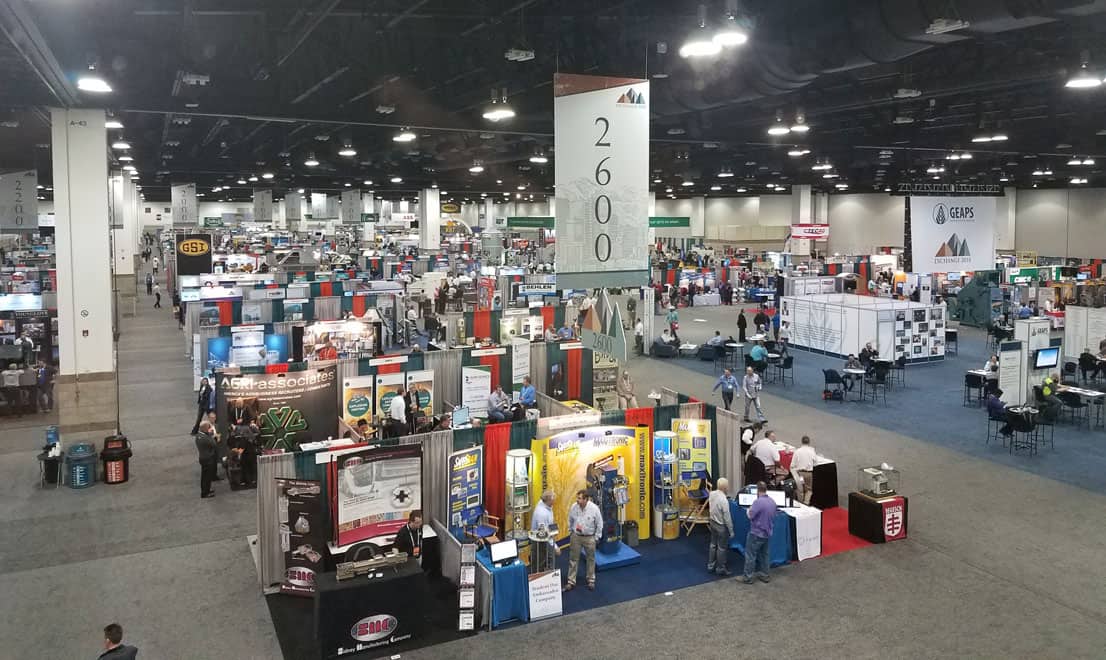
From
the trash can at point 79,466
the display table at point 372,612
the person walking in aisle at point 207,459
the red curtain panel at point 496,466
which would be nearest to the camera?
the display table at point 372,612

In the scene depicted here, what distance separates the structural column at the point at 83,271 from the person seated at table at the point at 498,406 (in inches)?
252

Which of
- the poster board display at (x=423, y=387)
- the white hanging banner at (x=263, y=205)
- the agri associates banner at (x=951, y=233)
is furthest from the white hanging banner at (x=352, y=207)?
the agri associates banner at (x=951, y=233)

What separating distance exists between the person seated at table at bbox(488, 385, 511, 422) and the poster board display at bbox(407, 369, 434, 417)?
1.11m

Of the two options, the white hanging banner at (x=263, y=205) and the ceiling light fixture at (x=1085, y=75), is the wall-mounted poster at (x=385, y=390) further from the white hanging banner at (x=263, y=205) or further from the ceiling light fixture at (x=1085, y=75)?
the white hanging banner at (x=263, y=205)

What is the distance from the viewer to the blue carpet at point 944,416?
13.9 meters

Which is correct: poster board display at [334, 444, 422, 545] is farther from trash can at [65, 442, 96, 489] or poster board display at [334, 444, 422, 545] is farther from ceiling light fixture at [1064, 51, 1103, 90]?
ceiling light fixture at [1064, 51, 1103, 90]

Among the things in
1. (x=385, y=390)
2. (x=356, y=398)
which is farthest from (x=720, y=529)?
(x=356, y=398)

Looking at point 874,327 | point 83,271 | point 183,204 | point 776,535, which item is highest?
point 183,204

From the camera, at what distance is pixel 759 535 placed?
919cm

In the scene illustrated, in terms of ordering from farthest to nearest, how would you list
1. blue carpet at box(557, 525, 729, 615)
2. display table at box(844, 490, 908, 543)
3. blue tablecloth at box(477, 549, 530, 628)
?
display table at box(844, 490, 908, 543), blue carpet at box(557, 525, 729, 615), blue tablecloth at box(477, 549, 530, 628)

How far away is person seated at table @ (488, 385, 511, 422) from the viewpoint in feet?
48.2

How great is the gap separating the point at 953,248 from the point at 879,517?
37.6 feet

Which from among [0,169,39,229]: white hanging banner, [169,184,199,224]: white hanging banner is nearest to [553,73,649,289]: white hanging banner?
[0,169,39,229]: white hanging banner

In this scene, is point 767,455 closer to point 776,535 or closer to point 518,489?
point 776,535
